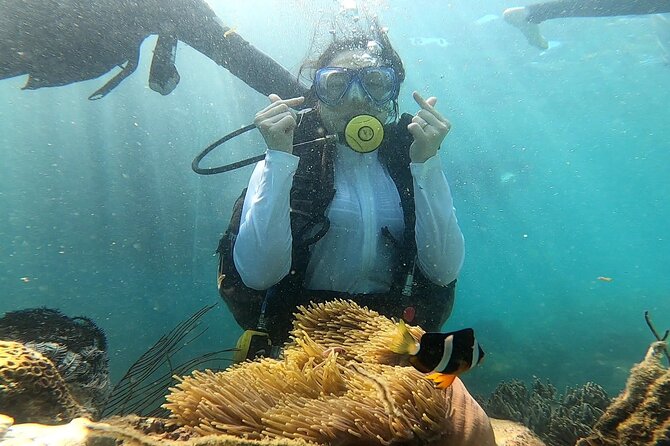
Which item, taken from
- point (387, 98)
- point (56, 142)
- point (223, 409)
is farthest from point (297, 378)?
point (56, 142)

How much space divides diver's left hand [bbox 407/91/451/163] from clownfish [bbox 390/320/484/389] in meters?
2.27

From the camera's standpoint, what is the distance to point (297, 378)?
1.97 meters

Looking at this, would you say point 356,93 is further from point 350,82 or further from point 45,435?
point 45,435

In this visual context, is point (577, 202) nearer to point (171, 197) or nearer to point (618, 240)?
point (618, 240)

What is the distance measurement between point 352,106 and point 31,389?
3176 mm

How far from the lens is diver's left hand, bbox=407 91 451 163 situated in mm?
3557

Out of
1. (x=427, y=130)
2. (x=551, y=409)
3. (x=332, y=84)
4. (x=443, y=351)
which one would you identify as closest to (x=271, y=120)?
(x=332, y=84)

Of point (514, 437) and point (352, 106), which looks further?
point (352, 106)

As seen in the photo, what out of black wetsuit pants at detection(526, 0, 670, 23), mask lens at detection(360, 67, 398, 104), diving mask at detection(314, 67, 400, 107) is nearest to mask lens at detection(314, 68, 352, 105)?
diving mask at detection(314, 67, 400, 107)

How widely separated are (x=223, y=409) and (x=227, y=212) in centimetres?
2685

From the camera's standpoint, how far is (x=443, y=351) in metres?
1.54

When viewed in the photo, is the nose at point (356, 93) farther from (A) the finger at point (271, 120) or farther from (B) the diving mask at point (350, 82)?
(A) the finger at point (271, 120)

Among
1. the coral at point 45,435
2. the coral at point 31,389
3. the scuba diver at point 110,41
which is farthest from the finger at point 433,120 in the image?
the coral at point 31,389

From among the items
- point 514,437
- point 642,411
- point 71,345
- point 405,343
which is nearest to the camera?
point 405,343
